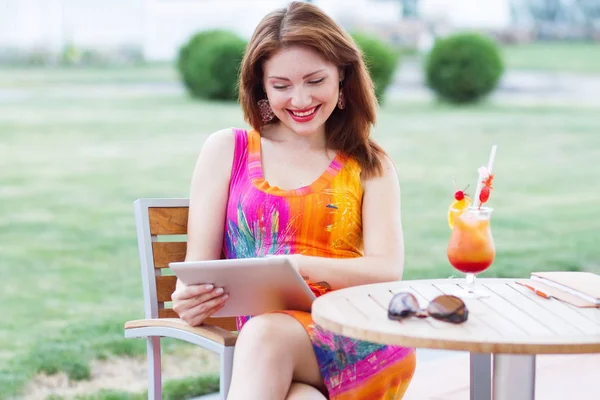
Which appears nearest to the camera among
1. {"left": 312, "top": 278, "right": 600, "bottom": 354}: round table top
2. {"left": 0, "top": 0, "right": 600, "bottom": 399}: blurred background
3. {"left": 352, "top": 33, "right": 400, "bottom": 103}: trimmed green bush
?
{"left": 312, "top": 278, "right": 600, "bottom": 354}: round table top

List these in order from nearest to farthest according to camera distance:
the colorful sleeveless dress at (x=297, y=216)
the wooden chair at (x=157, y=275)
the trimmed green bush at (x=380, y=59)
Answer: the wooden chair at (x=157, y=275) < the colorful sleeveless dress at (x=297, y=216) < the trimmed green bush at (x=380, y=59)

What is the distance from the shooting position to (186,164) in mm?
8617

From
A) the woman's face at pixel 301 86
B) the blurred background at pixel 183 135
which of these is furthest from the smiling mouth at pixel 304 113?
the blurred background at pixel 183 135

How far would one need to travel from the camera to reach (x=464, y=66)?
11.1 metres

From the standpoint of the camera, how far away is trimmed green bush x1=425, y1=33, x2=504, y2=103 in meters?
11.0

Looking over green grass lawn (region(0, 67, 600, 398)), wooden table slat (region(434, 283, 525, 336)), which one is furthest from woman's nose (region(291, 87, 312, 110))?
green grass lawn (region(0, 67, 600, 398))

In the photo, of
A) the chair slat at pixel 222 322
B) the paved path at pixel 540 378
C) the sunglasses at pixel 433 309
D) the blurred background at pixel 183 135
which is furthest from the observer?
the blurred background at pixel 183 135

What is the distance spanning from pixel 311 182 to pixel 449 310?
69 cm

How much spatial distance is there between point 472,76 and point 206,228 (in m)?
9.26

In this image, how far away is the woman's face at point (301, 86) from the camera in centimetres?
226

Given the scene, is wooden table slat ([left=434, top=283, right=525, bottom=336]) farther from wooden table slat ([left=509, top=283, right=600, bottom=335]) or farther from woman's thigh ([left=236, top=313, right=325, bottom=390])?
woman's thigh ([left=236, top=313, right=325, bottom=390])

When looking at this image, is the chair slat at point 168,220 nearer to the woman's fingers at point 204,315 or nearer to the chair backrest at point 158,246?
the chair backrest at point 158,246

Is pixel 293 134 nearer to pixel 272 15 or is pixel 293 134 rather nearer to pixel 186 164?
pixel 272 15

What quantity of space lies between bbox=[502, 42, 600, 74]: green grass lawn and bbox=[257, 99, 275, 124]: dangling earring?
10072mm
